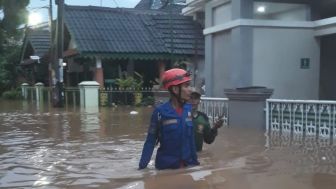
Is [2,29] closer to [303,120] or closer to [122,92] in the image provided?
[122,92]

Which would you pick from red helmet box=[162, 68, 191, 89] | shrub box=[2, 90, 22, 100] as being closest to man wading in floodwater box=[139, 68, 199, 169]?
red helmet box=[162, 68, 191, 89]

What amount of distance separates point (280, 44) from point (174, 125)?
33.5ft

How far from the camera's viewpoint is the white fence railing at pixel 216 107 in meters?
13.1

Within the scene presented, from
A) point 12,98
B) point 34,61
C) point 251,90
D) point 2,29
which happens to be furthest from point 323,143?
point 12,98

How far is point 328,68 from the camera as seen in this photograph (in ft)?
52.2

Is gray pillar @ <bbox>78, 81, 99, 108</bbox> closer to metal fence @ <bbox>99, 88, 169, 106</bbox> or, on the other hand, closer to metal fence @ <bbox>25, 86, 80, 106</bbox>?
metal fence @ <bbox>99, 88, 169, 106</bbox>

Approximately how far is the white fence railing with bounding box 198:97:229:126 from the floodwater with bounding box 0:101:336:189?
787 mm

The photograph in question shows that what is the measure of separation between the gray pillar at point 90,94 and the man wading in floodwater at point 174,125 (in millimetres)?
18424

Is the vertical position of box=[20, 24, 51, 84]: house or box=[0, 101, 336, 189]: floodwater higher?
box=[20, 24, 51, 84]: house

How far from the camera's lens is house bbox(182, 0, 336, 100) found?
14258 mm

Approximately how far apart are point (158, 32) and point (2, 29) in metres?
10.4

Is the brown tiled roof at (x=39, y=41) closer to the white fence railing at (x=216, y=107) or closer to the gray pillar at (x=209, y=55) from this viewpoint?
the gray pillar at (x=209, y=55)

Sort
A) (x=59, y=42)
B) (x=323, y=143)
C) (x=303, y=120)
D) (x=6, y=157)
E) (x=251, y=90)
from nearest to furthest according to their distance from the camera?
(x=6, y=157) < (x=323, y=143) < (x=303, y=120) < (x=251, y=90) < (x=59, y=42)

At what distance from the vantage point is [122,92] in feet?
79.1
